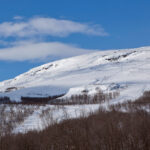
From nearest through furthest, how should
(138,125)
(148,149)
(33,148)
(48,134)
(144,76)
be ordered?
1. (148,149)
2. (33,148)
3. (138,125)
4. (48,134)
5. (144,76)

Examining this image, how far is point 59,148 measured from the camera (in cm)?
532

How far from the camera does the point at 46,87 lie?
240 feet

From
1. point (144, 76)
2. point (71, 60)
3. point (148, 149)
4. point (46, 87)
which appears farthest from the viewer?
point (71, 60)

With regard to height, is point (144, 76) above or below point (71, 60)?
below

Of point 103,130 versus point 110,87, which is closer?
point 103,130

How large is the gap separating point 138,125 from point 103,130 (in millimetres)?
838

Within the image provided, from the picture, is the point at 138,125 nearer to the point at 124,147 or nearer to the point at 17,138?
the point at 124,147

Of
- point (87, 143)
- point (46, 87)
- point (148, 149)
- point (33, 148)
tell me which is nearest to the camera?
point (148, 149)

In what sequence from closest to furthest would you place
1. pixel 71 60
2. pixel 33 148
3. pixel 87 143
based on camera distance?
pixel 87 143, pixel 33 148, pixel 71 60

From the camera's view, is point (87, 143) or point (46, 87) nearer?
point (87, 143)

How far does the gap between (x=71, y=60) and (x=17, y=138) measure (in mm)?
138435

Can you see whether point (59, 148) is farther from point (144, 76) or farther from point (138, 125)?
point (144, 76)

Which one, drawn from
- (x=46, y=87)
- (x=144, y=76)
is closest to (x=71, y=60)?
(x=46, y=87)

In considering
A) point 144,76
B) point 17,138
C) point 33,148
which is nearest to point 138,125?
point 33,148
